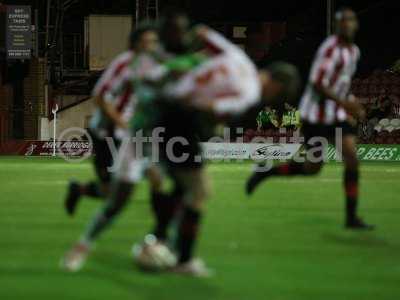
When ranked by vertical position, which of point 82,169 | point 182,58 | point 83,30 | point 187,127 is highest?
point 83,30

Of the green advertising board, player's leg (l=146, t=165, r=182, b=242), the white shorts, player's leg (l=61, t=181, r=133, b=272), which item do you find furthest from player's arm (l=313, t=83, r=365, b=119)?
the green advertising board

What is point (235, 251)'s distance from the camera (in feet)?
24.1

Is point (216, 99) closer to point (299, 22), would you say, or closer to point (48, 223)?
point (48, 223)

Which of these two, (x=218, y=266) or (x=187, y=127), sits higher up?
(x=187, y=127)

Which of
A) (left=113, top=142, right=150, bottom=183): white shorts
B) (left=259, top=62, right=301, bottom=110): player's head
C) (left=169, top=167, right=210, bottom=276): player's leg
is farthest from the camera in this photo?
(left=113, top=142, right=150, bottom=183): white shorts

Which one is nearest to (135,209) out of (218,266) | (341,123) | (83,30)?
(341,123)

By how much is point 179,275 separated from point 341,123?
3699 millimetres

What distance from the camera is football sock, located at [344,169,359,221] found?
8.78 m

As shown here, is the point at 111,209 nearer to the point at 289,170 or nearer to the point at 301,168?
the point at 301,168

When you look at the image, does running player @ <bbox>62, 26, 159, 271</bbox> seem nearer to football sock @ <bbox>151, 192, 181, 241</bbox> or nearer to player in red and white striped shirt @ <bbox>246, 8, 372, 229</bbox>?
football sock @ <bbox>151, 192, 181, 241</bbox>

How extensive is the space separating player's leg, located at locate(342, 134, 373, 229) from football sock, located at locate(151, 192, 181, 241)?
2.72 metres

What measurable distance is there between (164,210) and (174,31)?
1.60 m

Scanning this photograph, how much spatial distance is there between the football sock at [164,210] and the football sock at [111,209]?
0.51m

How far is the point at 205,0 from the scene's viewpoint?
3716cm
